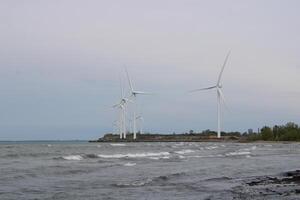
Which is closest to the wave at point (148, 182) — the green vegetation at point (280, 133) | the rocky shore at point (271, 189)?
the rocky shore at point (271, 189)

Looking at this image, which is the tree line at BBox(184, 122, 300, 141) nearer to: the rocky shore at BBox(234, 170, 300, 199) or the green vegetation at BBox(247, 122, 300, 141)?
the green vegetation at BBox(247, 122, 300, 141)

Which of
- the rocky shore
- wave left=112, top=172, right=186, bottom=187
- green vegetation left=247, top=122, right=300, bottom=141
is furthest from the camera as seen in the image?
green vegetation left=247, top=122, right=300, bottom=141

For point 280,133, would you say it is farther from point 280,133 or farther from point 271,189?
point 271,189

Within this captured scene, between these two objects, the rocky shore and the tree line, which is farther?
the tree line

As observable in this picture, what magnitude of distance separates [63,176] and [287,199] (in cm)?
1866

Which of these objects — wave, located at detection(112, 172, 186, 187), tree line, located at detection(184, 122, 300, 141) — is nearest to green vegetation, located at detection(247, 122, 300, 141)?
tree line, located at detection(184, 122, 300, 141)

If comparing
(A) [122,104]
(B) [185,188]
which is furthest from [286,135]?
(B) [185,188]

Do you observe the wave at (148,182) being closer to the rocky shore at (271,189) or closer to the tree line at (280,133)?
the rocky shore at (271,189)

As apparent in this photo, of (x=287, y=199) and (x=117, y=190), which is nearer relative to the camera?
(x=287, y=199)

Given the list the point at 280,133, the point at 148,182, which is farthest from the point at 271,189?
the point at 280,133

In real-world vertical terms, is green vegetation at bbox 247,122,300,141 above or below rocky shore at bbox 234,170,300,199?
above

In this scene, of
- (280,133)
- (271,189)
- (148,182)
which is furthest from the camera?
→ (280,133)

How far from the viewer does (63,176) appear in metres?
37.0

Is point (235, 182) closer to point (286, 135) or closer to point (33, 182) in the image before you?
point (33, 182)
